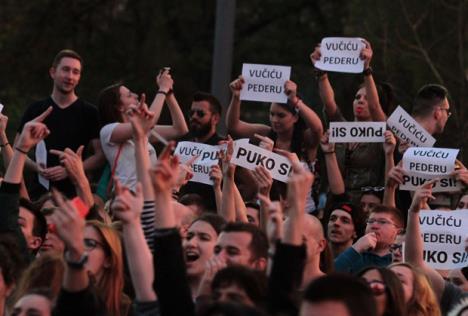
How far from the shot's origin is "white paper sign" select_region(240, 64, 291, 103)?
1284 cm

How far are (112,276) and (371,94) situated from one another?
4.38 metres

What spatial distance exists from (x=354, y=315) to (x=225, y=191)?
13.2 ft

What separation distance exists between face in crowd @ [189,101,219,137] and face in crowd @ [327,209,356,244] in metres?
1.85

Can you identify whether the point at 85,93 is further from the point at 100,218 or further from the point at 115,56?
the point at 100,218

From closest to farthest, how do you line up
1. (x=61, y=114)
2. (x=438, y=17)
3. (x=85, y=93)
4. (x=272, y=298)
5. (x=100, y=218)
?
1. (x=272, y=298)
2. (x=100, y=218)
3. (x=61, y=114)
4. (x=438, y=17)
5. (x=85, y=93)

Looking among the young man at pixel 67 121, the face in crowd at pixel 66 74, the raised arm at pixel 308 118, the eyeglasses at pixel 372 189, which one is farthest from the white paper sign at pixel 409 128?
the face in crowd at pixel 66 74

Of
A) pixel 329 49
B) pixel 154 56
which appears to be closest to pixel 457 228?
pixel 329 49

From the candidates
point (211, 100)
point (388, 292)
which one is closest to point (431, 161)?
point (211, 100)

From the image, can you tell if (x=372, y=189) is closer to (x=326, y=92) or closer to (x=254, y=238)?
(x=326, y=92)

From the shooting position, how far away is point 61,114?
12.4 meters

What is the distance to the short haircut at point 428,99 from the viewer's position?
12.8 m

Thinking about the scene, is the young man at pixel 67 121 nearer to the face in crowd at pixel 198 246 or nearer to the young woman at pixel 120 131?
the young woman at pixel 120 131

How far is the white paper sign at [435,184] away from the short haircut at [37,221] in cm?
287

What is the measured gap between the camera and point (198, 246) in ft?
30.2
